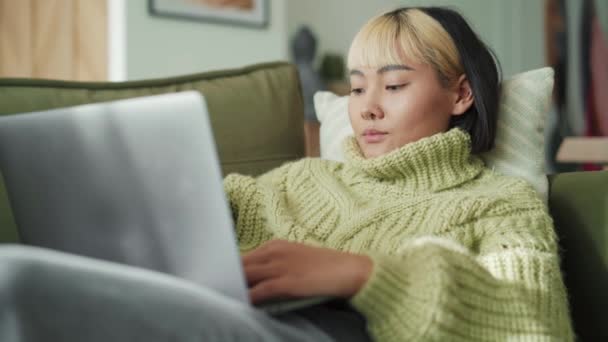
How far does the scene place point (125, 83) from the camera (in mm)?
1220

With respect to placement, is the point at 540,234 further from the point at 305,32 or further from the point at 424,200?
the point at 305,32

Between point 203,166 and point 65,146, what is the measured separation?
0.51ft

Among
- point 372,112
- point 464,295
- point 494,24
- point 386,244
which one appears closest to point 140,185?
point 464,295

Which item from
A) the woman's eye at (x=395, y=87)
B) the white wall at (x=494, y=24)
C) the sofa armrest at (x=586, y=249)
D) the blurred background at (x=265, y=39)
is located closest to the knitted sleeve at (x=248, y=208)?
the woman's eye at (x=395, y=87)

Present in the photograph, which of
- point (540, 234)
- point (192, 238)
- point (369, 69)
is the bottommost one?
point (540, 234)

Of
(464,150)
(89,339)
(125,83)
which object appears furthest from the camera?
(125,83)

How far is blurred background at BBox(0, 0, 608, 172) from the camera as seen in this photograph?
2.72 metres

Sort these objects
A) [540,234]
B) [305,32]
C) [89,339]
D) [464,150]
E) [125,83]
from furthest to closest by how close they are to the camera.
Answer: [305,32] < [125,83] < [464,150] < [540,234] < [89,339]

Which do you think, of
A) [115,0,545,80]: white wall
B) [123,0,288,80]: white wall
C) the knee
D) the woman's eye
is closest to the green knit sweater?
the woman's eye

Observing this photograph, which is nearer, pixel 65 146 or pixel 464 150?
pixel 65 146

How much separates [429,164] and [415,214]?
4.9 inches

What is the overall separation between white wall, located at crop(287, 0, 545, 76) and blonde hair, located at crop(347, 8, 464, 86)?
2664mm

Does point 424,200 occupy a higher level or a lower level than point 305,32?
lower

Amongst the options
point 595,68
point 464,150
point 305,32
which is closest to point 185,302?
point 464,150
